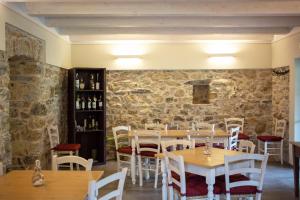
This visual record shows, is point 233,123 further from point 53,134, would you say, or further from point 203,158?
point 203,158

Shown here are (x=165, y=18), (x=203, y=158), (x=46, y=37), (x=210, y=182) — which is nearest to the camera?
(x=210, y=182)

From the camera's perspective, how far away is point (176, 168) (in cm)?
408

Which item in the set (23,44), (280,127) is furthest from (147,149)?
(280,127)

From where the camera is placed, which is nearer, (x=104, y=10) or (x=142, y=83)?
(x=104, y=10)

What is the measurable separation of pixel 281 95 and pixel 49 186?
6425 millimetres

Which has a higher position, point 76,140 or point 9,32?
point 9,32

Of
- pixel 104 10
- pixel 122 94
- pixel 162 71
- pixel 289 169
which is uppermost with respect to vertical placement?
pixel 104 10

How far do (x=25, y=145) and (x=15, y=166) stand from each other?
36 centimetres

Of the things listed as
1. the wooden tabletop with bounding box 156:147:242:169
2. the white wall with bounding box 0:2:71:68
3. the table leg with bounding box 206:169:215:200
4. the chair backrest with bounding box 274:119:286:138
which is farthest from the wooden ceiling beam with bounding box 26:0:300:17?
the chair backrest with bounding box 274:119:286:138

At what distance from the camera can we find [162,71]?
28.9 ft

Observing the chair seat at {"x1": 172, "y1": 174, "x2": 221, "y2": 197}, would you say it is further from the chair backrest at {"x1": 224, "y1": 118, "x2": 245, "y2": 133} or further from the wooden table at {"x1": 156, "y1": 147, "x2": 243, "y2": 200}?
the chair backrest at {"x1": 224, "y1": 118, "x2": 245, "y2": 133}

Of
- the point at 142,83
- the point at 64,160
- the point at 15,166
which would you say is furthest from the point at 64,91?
the point at 64,160

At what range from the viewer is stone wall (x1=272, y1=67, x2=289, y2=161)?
8008 millimetres

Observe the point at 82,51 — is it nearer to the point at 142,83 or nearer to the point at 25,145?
the point at 142,83
